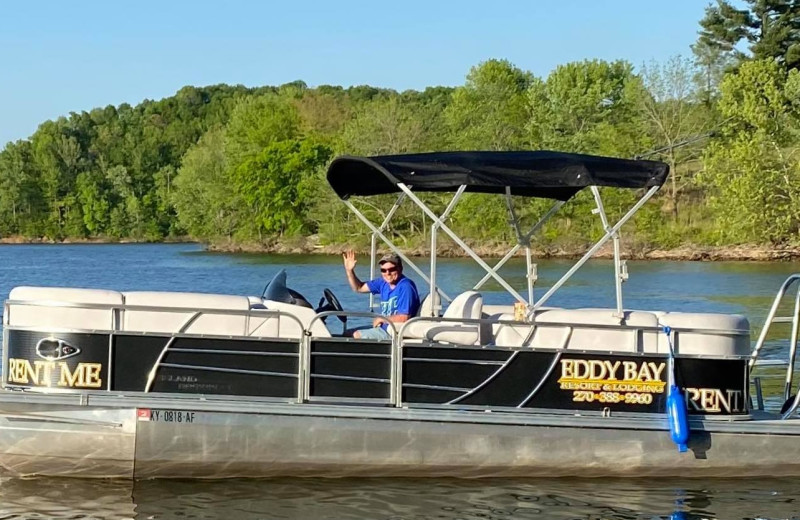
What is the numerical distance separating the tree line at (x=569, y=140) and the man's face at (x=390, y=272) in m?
38.8

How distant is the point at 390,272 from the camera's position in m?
9.11

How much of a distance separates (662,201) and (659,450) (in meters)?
50.1

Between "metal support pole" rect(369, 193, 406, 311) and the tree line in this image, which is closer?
"metal support pole" rect(369, 193, 406, 311)

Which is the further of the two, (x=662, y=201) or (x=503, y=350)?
(x=662, y=201)

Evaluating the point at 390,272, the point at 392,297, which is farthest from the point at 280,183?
the point at 392,297

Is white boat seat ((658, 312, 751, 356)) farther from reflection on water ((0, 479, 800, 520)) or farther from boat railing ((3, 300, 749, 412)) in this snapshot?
reflection on water ((0, 479, 800, 520))

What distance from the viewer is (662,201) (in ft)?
187

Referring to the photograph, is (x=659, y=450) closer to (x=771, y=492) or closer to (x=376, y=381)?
(x=771, y=492)

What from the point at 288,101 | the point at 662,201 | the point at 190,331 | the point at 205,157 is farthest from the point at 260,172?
the point at 190,331

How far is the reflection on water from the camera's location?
8039 mm

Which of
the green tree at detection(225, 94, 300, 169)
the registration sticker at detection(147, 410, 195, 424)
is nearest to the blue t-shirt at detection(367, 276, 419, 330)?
the registration sticker at detection(147, 410, 195, 424)

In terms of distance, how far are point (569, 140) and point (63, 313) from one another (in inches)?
2117

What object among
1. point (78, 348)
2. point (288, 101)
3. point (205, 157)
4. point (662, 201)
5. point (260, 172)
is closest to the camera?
point (78, 348)

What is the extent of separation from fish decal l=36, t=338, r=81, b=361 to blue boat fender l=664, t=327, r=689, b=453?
4.52m
